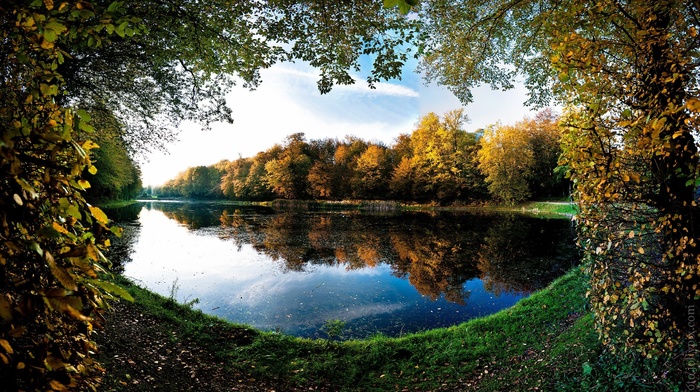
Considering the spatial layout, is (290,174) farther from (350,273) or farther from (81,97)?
(81,97)

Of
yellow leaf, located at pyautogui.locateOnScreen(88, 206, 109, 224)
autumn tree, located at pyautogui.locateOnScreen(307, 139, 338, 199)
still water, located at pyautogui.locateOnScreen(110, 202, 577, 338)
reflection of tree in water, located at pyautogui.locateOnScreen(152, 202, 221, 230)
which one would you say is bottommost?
still water, located at pyautogui.locateOnScreen(110, 202, 577, 338)

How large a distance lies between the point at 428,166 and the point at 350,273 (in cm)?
4353

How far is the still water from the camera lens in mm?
10234

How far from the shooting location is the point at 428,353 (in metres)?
7.24

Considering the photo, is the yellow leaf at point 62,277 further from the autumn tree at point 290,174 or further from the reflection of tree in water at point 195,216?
the autumn tree at point 290,174

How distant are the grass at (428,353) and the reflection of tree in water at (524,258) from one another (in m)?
4.10

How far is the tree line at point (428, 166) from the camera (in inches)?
1816

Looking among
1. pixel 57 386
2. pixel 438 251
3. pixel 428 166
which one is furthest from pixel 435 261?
pixel 428 166

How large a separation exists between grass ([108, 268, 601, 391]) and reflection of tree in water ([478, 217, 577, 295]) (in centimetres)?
410

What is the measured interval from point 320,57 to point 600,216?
5922mm

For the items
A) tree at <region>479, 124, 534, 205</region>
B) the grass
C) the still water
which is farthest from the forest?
tree at <region>479, 124, 534, 205</region>

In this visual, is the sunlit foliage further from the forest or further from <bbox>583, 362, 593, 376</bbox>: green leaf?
<bbox>583, 362, 593, 376</bbox>: green leaf

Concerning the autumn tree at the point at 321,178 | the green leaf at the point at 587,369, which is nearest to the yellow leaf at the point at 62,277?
the green leaf at the point at 587,369

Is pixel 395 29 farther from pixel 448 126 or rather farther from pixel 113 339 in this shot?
pixel 448 126
